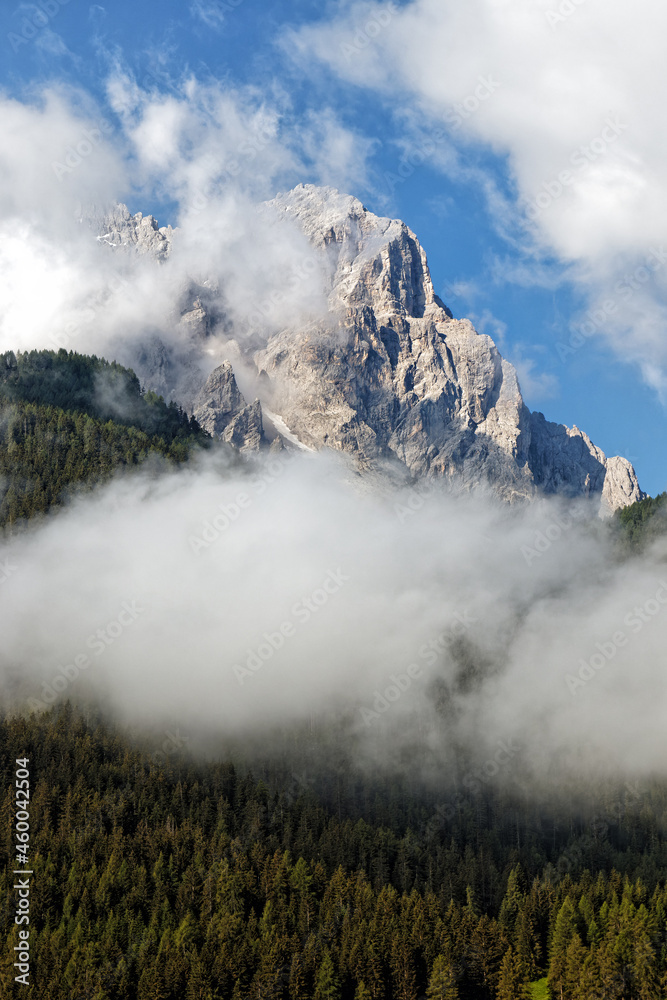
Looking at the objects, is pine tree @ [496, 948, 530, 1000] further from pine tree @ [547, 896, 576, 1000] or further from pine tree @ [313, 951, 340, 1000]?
pine tree @ [313, 951, 340, 1000]

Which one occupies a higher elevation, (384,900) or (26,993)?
(384,900)

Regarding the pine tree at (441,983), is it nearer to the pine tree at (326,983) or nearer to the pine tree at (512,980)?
the pine tree at (512,980)

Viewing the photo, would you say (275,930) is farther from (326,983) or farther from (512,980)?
(512,980)

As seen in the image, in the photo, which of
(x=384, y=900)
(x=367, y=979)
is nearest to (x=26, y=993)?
(x=367, y=979)

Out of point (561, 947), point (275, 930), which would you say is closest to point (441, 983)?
point (561, 947)

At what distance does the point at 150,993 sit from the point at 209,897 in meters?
31.0

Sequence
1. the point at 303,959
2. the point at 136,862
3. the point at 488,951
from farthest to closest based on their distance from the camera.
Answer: the point at 136,862 < the point at 488,951 < the point at 303,959

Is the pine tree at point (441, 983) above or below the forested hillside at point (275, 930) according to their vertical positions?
below

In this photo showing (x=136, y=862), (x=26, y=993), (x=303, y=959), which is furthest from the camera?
(x=136, y=862)

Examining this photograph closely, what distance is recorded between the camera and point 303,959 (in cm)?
15288

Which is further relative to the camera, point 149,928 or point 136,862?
point 136,862

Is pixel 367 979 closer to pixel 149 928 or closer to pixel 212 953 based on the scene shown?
pixel 212 953

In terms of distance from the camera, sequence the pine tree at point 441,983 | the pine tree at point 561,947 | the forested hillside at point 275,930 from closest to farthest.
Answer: the forested hillside at point 275,930 < the pine tree at point 441,983 < the pine tree at point 561,947

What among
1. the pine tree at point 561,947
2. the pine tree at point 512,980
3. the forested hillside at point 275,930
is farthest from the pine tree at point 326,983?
the pine tree at point 561,947
